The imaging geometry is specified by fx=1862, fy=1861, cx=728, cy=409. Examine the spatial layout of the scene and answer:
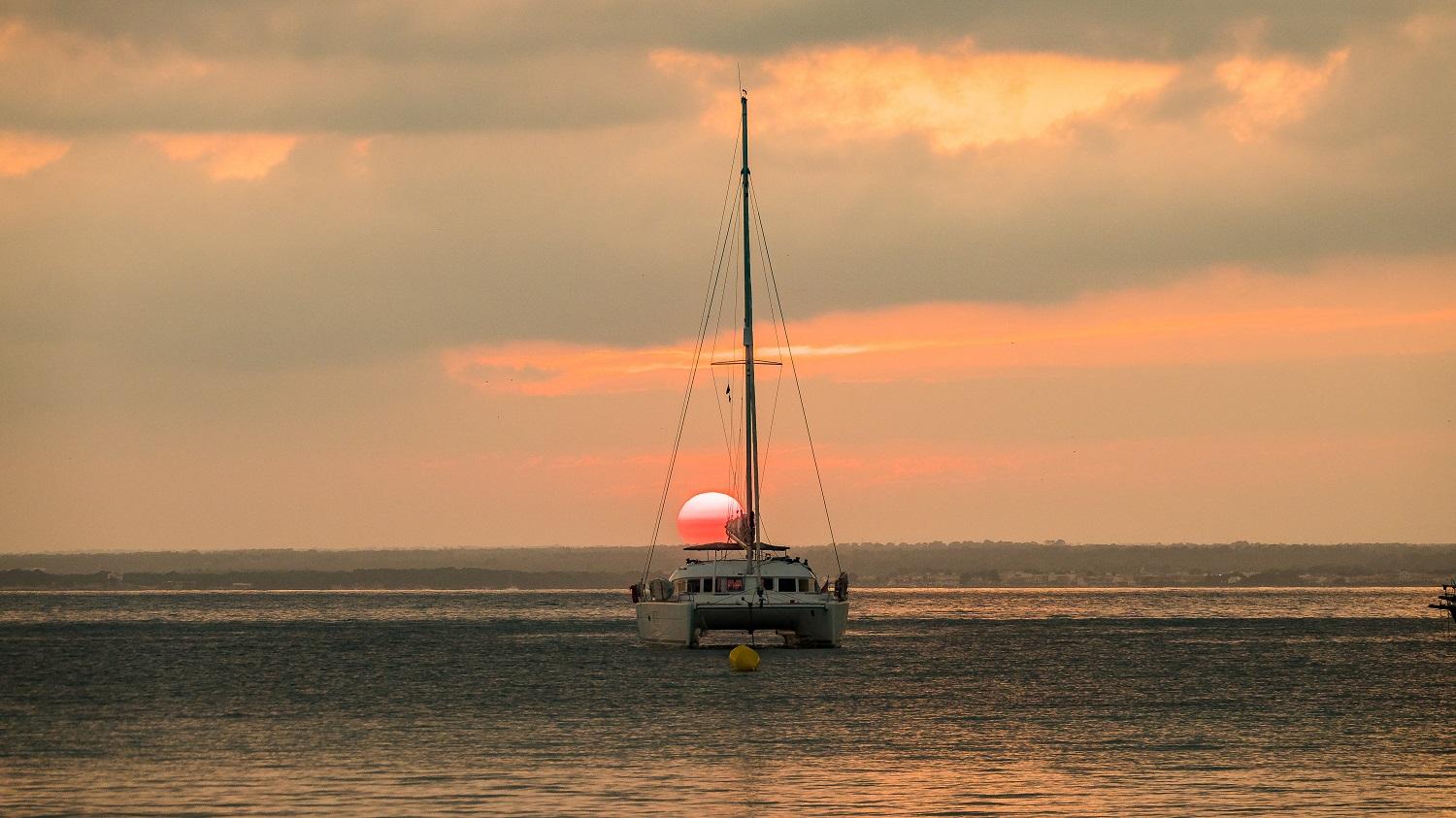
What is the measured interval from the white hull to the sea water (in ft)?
5.07

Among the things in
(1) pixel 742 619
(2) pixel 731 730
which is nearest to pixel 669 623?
(1) pixel 742 619

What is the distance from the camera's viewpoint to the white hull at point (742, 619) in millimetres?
81625

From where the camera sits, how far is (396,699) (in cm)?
6562

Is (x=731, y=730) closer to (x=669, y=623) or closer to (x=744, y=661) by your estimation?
(x=744, y=661)

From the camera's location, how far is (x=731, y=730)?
174ft

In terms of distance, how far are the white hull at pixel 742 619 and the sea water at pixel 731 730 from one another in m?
1.54

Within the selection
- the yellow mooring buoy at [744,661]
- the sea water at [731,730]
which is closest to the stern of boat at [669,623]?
the sea water at [731,730]

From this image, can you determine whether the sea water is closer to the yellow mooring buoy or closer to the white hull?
the yellow mooring buoy

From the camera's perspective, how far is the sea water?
126 ft

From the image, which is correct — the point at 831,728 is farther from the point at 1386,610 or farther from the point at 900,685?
the point at 1386,610

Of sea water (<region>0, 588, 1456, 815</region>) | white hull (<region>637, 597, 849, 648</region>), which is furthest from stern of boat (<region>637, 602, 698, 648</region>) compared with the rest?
sea water (<region>0, 588, 1456, 815</region>)

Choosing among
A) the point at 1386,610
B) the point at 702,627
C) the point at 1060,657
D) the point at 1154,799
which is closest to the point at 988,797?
the point at 1154,799

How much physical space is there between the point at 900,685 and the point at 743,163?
32967 mm

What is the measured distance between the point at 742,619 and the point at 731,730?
28599 millimetres
